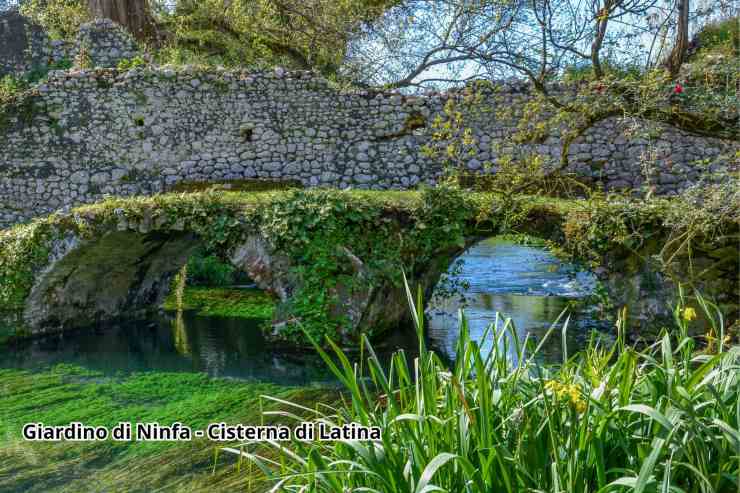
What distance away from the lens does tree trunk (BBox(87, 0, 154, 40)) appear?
46.8 ft

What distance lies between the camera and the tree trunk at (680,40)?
5305 millimetres

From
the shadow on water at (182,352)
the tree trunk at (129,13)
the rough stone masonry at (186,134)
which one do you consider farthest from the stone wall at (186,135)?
the tree trunk at (129,13)

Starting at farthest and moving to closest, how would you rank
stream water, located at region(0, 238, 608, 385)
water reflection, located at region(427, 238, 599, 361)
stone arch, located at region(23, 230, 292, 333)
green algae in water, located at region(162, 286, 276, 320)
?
green algae in water, located at region(162, 286, 276, 320) < water reflection, located at region(427, 238, 599, 361) < stone arch, located at region(23, 230, 292, 333) < stream water, located at region(0, 238, 608, 385)

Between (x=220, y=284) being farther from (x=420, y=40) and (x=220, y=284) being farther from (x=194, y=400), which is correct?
(x=194, y=400)

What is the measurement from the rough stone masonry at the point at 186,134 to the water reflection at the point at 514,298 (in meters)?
2.34

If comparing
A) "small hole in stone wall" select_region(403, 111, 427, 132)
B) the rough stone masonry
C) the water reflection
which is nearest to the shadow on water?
the water reflection

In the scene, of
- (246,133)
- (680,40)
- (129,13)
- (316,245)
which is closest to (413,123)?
(246,133)

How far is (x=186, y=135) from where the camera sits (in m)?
10.4

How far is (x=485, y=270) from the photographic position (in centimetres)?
1271

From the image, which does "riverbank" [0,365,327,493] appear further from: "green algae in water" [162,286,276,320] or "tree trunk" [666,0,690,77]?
"tree trunk" [666,0,690,77]

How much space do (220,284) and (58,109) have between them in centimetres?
441

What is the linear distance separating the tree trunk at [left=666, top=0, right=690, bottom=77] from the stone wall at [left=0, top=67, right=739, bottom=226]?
4233 millimetres

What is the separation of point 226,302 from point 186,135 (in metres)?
3.01

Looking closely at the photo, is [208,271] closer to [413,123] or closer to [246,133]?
[246,133]
